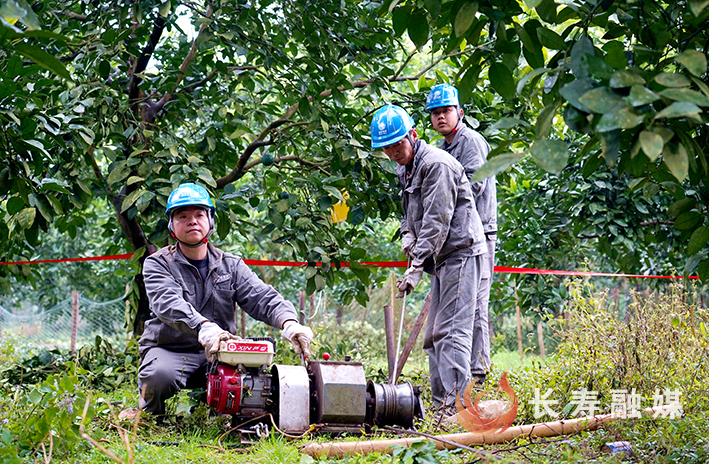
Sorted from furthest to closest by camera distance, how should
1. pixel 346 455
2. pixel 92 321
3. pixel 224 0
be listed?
pixel 92 321
pixel 224 0
pixel 346 455

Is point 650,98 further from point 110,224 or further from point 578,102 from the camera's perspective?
point 110,224

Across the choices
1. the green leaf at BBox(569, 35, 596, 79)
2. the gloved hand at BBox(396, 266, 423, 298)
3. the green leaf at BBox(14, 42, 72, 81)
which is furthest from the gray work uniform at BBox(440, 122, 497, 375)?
the green leaf at BBox(14, 42, 72, 81)

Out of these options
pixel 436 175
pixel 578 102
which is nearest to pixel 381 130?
pixel 436 175

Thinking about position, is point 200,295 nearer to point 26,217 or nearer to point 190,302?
point 190,302

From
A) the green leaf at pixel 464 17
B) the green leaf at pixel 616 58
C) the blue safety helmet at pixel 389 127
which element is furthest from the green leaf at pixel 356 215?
the green leaf at pixel 616 58

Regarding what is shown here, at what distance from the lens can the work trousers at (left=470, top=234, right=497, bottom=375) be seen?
15.7 feet

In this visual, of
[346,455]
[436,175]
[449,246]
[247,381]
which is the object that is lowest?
[346,455]

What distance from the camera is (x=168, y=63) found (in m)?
6.88

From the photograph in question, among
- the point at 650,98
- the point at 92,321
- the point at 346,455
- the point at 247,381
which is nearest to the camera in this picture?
the point at 650,98

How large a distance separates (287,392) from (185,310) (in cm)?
78

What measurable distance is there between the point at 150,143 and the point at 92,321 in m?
11.4

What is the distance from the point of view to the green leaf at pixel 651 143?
1.63 meters

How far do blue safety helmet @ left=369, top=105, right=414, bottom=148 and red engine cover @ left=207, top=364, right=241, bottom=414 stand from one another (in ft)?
5.63

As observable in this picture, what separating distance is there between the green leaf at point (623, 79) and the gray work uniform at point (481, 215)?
3065 mm
